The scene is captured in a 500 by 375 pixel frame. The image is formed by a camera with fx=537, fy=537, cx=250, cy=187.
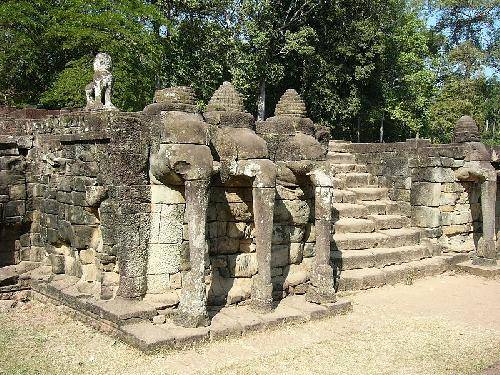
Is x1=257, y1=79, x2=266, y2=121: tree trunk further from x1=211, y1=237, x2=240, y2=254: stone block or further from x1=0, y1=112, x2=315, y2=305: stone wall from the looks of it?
x1=211, y1=237, x2=240, y2=254: stone block

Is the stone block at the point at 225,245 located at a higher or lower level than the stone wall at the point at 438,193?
lower

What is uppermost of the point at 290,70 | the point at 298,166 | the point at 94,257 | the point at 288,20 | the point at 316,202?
the point at 288,20

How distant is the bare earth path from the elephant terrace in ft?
0.81

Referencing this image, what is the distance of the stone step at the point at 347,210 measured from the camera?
1148 cm

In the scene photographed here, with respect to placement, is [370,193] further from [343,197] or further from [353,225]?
[353,225]

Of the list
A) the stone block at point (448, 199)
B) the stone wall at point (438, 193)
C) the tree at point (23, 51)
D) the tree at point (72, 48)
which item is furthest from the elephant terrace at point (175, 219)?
the tree at point (23, 51)

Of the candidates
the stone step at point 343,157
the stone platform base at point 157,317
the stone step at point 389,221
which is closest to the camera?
the stone platform base at point 157,317

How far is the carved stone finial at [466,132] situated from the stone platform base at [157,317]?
19.0ft

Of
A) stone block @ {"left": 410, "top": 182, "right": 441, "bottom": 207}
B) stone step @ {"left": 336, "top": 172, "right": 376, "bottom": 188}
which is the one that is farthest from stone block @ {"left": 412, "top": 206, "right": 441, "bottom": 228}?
stone step @ {"left": 336, "top": 172, "right": 376, "bottom": 188}

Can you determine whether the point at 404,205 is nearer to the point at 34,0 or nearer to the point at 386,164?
the point at 386,164

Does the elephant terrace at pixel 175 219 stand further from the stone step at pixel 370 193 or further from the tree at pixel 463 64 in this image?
the tree at pixel 463 64

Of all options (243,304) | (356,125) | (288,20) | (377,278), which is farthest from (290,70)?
(243,304)

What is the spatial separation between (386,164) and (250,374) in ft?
28.3

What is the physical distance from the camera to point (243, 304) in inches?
299
